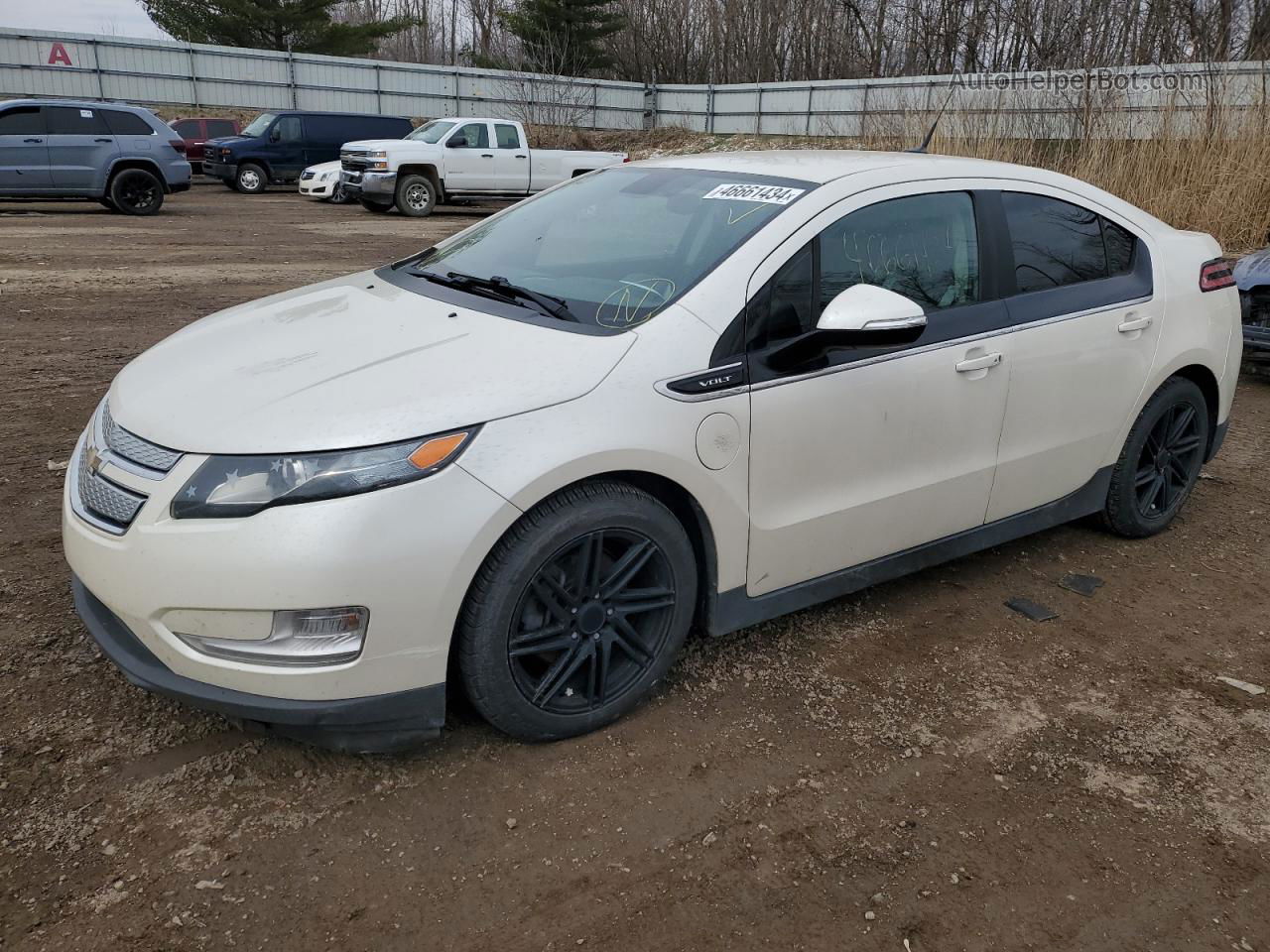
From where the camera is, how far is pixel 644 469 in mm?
2787

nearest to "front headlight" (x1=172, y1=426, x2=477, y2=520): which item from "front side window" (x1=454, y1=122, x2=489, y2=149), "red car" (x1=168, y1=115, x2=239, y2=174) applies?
"front side window" (x1=454, y1=122, x2=489, y2=149)

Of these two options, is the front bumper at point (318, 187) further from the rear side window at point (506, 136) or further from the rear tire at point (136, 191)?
the rear tire at point (136, 191)

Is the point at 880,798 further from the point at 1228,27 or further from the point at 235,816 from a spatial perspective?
the point at 1228,27

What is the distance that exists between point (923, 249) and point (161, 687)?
2.73m

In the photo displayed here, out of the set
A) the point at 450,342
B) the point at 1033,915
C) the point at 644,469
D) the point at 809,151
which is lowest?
the point at 1033,915

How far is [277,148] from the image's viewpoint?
24109 millimetres

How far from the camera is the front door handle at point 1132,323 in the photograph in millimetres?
4004

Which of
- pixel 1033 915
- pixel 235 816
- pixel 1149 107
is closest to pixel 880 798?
pixel 1033 915

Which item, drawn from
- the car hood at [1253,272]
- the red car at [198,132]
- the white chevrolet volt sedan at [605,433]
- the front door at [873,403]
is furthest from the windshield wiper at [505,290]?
the red car at [198,132]

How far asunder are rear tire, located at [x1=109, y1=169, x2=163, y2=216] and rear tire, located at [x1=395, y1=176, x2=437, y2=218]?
14.1 feet

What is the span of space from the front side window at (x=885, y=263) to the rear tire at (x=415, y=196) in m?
17.6

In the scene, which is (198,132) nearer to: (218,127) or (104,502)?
(218,127)

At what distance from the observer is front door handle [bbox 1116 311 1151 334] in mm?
4004

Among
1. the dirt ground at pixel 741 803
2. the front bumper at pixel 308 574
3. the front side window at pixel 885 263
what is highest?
the front side window at pixel 885 263
